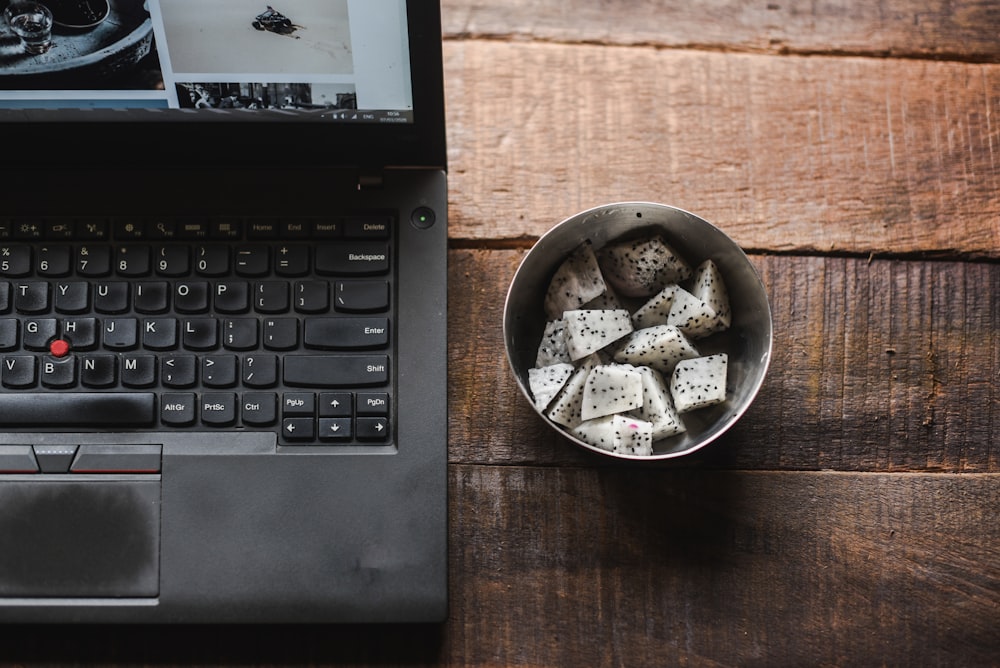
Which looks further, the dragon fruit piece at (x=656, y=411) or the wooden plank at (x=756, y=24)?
the wooden plank at (x=756, y=24)

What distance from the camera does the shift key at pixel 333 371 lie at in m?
0.56

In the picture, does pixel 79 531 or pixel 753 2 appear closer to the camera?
pixel 79 531

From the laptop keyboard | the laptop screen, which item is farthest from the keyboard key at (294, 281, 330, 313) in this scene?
the laptop screen

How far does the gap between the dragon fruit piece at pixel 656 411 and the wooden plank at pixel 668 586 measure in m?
0.06

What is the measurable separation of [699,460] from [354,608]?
280 mm

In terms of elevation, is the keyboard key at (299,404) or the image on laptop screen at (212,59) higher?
the image on laptop screen at (212,59)

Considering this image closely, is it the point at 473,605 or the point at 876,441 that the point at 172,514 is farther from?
the point at 876,441

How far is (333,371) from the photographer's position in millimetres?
560

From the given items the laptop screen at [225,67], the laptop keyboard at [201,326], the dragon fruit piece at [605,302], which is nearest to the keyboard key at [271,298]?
the laptop keyboard at [201,326]

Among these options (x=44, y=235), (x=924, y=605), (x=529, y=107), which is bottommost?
(x=924, y=605)

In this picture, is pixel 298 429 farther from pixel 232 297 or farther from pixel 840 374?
pixel 840 374

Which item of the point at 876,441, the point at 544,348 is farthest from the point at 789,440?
the point at 544,348

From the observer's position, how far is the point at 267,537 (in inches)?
21.8

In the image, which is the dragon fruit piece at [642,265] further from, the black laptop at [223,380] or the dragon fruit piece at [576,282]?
the black laptop at [223,380]
